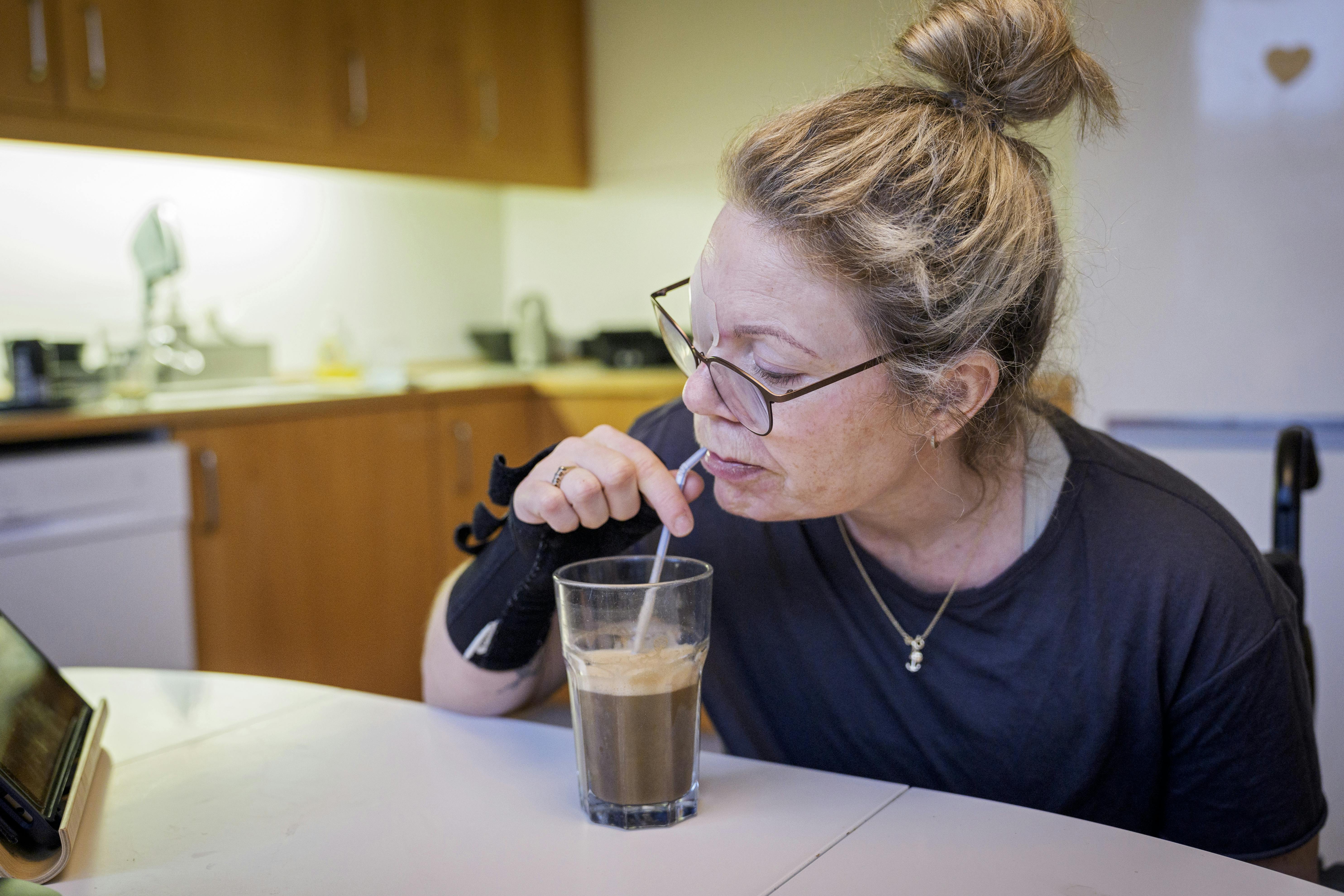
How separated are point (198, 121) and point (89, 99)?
26 centimetres

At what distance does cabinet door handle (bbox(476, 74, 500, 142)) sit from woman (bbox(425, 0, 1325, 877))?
2.62 metres

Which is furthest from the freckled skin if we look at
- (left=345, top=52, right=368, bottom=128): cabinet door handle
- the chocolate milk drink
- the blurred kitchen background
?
(left=345, top=52, right=368, bottom=128): cabinet door handle

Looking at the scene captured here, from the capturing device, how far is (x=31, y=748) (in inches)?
29.5

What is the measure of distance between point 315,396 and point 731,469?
196cm

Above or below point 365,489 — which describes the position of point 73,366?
above

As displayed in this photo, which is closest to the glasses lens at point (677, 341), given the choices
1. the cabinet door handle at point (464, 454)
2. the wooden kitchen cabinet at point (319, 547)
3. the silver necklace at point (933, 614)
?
the silver necklace at point (933, 614)

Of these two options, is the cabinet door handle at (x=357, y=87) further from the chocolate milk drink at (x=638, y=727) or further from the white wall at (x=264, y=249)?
the chocolate milk drink at (x=638, y=727)

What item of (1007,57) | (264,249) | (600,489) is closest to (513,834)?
(600,489)

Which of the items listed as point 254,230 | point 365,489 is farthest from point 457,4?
point 365,489

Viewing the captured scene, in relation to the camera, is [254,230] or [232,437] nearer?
[232,437]

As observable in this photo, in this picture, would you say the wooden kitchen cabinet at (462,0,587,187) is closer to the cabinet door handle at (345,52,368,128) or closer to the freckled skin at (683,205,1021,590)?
the cabinet door handle at (345,52,368,128)

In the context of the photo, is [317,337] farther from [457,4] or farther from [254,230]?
[457,4]

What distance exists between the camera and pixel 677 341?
100 cm

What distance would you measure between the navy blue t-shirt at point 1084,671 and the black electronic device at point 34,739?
58 cm
